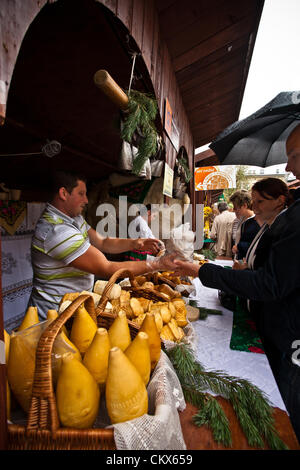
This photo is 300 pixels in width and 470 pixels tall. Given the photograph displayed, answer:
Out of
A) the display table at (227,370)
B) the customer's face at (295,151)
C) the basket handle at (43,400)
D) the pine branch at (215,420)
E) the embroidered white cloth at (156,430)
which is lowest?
the display table at (227,370)

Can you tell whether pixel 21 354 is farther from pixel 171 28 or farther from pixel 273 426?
pixel 171 28

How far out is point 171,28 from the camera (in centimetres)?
248

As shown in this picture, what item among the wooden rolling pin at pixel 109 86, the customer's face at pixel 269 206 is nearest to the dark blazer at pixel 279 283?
the customer's face at pixel 269 206

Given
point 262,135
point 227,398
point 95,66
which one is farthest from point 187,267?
point 95,66

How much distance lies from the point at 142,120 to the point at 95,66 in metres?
0.75

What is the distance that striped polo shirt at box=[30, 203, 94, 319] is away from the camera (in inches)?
65.0

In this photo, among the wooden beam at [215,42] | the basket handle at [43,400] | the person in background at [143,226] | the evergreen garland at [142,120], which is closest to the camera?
the basket handle at [43,400]

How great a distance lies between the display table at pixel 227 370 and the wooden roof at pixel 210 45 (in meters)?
3.08

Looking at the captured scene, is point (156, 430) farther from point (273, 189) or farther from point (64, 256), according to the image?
point (273, 189)

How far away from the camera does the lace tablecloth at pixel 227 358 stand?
110 cm

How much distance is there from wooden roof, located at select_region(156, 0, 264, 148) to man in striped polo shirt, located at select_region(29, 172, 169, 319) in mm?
2164

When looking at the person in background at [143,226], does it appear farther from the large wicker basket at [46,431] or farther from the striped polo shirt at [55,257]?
the large wicker basket at [46,431]

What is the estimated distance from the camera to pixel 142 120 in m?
1.88

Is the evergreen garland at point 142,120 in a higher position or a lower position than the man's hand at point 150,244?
higher
